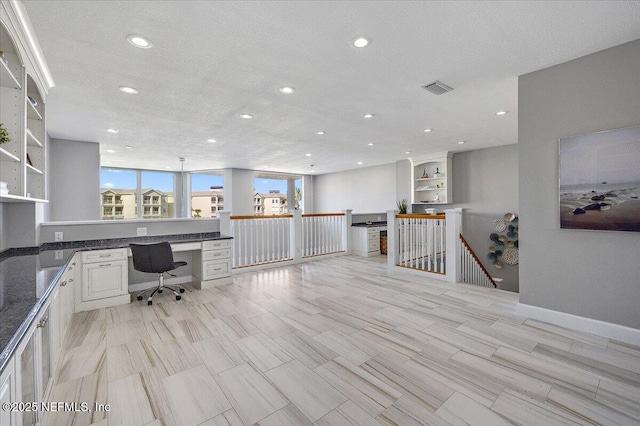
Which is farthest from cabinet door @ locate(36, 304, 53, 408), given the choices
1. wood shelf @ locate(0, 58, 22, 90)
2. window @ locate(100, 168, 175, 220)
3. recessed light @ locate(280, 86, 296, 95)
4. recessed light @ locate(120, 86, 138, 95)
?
window @ locate(100, 168, 175, 220)

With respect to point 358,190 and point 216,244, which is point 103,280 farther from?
point 358,190

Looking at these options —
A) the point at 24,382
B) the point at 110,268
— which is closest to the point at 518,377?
the point at 24,382

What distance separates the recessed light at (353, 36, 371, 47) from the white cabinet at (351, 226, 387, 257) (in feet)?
16.7

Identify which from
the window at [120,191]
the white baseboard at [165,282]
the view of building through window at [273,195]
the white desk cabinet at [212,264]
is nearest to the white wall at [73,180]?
the white baseboard at [165,282]

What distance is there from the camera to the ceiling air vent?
10.2ft

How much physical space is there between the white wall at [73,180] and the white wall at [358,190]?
7212 millimetres

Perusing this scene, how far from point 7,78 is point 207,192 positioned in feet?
27.9

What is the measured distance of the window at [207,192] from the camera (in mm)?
10094

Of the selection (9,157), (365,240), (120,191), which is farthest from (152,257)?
(120,191)

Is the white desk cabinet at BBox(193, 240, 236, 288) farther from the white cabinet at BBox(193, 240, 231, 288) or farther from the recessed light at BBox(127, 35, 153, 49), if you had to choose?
the recessed light at BBox(127, 35, 153, 49)

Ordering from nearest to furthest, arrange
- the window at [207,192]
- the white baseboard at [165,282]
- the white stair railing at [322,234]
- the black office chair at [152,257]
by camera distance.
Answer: the black office chair at [152,257]
the white baseboard at [165,282]
the white stair railing at [322,234]
the window at [207,192]

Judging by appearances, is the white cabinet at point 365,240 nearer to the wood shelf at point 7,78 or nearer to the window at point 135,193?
the wood shelf at point 7,78

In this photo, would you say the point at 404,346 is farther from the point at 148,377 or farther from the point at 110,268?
the point at 110,268

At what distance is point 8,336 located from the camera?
106 centimetres
